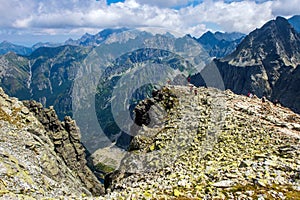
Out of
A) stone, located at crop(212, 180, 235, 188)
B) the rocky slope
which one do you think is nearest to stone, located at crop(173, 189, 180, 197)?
the rocky slope

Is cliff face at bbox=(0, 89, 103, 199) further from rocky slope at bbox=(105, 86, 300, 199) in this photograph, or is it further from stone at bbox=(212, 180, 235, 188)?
stone at bbox=(212, 180, 235, 188)

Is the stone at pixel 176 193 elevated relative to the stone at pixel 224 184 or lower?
lower

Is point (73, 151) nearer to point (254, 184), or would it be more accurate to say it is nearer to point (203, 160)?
point (203, 160)

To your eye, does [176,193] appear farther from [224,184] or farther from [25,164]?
[25,164]

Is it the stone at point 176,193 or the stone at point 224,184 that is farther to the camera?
the stone at point 224,184


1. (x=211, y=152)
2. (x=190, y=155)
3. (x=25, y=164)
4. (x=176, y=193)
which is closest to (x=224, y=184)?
(x=176, y=193)

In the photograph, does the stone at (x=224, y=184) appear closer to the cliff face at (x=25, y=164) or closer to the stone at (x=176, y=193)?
the stone at (x=176, y=193)

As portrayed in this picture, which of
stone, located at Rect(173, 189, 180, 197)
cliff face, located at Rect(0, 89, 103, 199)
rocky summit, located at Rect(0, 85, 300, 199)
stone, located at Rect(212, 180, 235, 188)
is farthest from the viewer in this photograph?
cliff face, located at Rect(0, 89, 103, 199)

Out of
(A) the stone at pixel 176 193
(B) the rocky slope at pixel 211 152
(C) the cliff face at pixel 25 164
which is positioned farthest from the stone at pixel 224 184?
(C) the cliff face at pixel 25 164

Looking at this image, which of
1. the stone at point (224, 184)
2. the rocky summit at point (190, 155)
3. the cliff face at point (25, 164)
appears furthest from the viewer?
the cliff face at point (25, 164)
